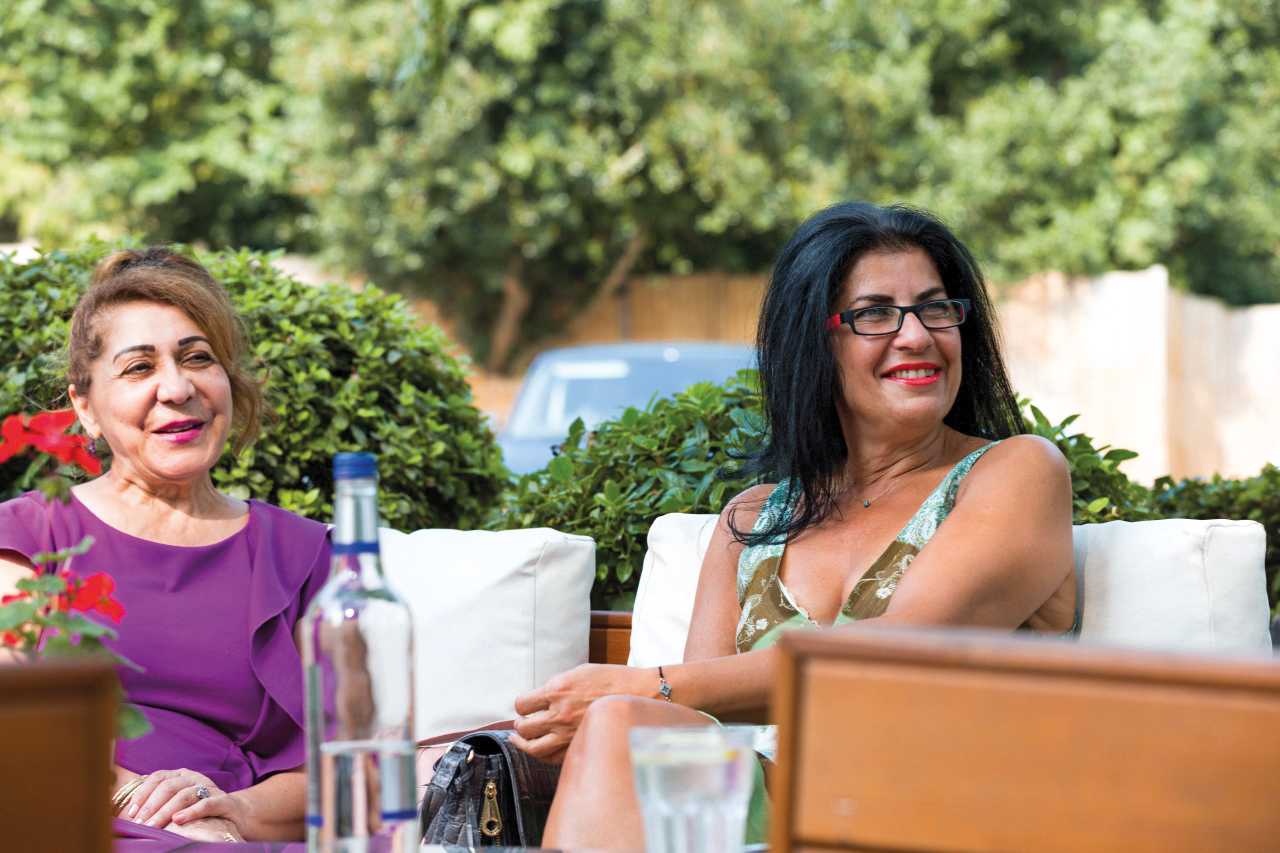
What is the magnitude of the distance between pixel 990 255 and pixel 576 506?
1431 centimetres

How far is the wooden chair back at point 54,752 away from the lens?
127cm

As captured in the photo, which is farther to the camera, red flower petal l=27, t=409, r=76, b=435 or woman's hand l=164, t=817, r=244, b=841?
woman's hand l=164, t=817, r=244, b=841

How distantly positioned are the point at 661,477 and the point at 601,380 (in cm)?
536

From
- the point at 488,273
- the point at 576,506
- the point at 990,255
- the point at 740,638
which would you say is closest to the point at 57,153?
the point at 488,273

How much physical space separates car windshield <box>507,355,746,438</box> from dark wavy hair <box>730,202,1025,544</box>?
216 inches

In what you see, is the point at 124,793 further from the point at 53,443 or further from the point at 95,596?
the point at 53,443

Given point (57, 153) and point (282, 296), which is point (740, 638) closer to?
point (282, 296)

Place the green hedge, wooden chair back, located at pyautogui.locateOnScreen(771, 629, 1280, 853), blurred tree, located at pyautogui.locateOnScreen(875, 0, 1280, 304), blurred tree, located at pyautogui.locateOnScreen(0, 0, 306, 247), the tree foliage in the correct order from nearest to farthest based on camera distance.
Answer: wooden chair back, located at pyautogui.locateOnScreen(771, 629, 1280, 853) → the green hedge → the tree foliage → blurred tree, located at pyautogui.locateOnScreen(0, 0, 306, 247) → blurred tree, located at pyautogui.locateOnScreen(875, 0, 1280, 304)

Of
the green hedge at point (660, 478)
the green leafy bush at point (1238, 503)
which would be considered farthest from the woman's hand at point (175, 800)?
the green leafy bush at point (1238, 503)

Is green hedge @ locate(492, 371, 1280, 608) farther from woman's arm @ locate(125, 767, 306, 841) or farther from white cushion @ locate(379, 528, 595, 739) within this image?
woman's arm @ locate(125, 767, 306, 841)

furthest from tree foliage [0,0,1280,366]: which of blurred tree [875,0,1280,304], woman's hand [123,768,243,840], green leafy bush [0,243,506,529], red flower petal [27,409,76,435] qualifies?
red flower petal [27,409,76,435]

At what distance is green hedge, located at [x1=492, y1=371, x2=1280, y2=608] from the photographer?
3.47 meters

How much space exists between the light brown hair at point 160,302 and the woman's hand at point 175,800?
80cm

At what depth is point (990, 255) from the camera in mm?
17281
